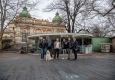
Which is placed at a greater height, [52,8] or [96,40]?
[52,8]

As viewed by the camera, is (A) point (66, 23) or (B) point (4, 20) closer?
(B) point (4, 20)

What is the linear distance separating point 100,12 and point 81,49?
694 centimetres

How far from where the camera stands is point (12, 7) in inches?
910

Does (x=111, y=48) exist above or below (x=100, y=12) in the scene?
below

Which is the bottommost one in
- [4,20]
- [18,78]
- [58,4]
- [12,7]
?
[18,78]

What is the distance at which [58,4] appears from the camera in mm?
A: 28547

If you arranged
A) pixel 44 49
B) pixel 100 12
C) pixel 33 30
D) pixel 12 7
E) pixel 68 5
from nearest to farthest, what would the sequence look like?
1. pixel 44 49
2. pixel 100 12
3. pixel 12 7
4. pixel 68 5
5. pixel 33 30

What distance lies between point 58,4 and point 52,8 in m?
1.51

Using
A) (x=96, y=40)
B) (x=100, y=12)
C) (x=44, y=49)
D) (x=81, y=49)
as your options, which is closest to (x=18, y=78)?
(x=44, y=49)

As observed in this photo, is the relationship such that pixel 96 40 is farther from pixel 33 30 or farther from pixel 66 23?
pixel 33 30

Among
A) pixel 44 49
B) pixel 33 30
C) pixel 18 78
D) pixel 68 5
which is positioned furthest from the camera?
pixel 33 30

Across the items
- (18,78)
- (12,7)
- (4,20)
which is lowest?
(18,78)

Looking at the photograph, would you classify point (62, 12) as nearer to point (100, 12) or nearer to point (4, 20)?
point (100, 12)

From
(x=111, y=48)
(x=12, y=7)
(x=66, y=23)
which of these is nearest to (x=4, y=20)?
(x=12, y=7)
